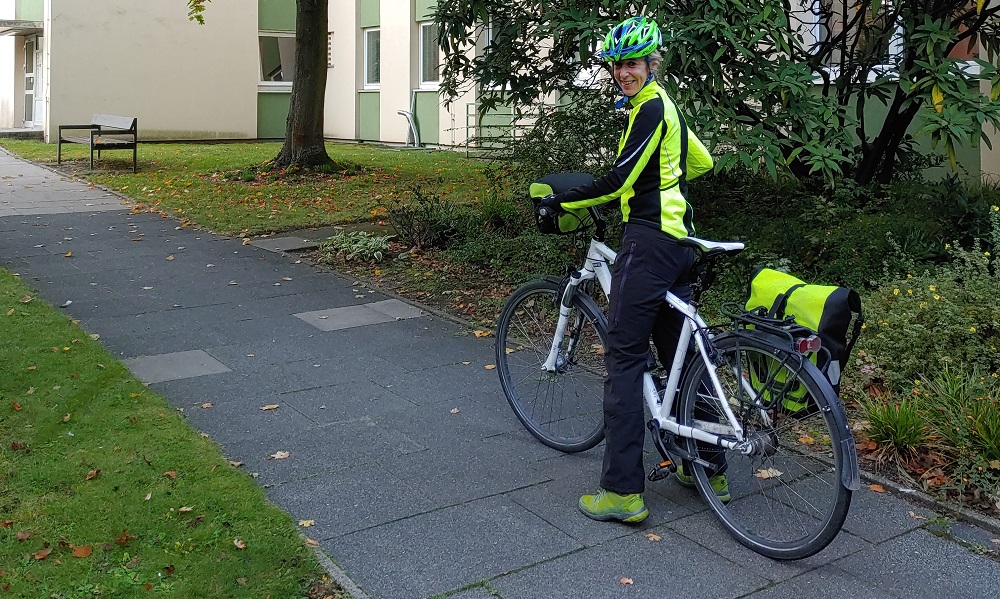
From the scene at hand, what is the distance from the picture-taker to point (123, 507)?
4367 mm

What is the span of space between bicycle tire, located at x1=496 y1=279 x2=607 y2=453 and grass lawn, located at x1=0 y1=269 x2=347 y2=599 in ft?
4.91

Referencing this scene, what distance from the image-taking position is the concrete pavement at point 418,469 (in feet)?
12.8

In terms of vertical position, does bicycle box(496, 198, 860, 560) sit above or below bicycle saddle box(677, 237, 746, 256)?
below

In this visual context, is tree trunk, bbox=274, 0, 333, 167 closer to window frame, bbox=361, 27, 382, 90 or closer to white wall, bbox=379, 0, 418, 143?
white wall, bbox=379, 0, 418, 143

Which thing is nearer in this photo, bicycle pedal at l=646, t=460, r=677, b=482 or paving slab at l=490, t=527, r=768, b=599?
paving slab at l=490, t=527, r=768, b=599

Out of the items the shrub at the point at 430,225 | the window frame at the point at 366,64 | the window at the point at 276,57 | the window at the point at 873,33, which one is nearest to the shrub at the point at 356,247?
the shrub at the point at 430,225

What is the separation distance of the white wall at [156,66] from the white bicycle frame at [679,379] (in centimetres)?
2304

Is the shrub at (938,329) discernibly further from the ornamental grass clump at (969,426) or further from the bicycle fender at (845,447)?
the bicycle fender at (845,447)

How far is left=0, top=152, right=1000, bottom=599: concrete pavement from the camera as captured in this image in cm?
390

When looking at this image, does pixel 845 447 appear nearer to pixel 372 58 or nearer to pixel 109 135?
pixel 109 135

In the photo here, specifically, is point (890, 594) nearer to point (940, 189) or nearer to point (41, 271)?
point (940, 189)

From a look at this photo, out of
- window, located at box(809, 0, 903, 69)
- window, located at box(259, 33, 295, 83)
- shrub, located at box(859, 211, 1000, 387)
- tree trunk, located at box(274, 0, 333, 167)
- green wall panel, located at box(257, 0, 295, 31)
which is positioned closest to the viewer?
shrub, located at box(859, 211, 1000, 387)

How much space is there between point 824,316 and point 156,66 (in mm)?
24806

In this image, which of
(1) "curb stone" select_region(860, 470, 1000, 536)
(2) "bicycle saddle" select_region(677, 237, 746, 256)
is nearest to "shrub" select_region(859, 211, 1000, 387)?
(1) "curb stone" select_region(860, 470, 1000, 536)
